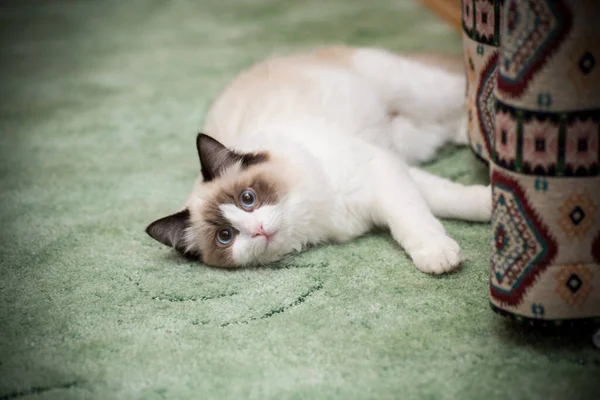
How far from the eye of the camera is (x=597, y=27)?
1.10 metres

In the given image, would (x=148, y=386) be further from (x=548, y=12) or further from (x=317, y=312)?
(x=548, y=12)

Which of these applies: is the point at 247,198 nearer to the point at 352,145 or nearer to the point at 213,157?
the point at 213,157

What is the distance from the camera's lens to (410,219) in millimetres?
1729

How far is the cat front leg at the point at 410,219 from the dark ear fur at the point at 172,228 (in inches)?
20.5

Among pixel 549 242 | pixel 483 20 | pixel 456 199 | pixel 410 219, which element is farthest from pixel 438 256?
pixel 483 20

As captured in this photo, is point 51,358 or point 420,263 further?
point 420,263

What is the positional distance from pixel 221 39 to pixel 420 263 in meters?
2.75

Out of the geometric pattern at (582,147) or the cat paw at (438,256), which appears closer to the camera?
the geometric pattern at (582,147)

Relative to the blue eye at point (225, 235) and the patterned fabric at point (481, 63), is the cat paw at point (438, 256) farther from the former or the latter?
the blue eye at point (225, 235)

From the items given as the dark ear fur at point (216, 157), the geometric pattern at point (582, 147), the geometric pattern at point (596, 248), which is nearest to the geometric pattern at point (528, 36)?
the geometric pattern at point (582, 147)

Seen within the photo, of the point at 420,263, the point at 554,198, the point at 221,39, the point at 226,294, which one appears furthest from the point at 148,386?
the point at 221,39

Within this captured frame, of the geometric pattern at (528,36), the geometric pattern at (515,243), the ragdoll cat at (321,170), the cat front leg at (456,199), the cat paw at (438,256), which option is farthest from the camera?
the cat front leg at (456,199)

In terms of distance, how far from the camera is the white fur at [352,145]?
1.73m

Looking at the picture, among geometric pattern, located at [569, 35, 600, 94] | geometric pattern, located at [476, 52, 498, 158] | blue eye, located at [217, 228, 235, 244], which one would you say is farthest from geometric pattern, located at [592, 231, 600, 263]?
blue eye, located at [217, 228, 235, 244]
